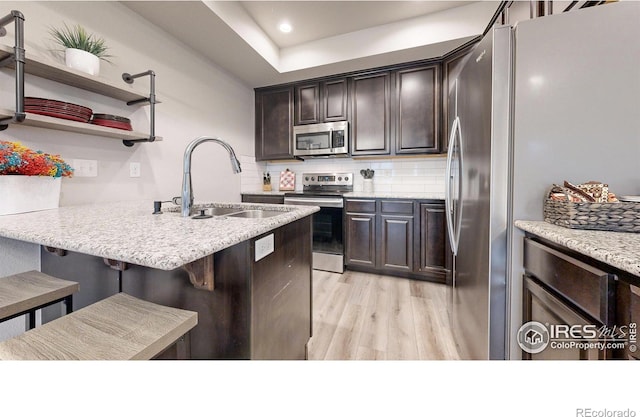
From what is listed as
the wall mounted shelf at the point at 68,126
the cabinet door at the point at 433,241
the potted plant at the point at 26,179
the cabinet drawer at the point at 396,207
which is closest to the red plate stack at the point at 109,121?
the wall mounted shelf at the point at 68,126

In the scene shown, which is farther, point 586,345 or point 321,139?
point 321,139

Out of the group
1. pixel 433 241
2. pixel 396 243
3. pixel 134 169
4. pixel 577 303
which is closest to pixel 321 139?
pixel 396 243

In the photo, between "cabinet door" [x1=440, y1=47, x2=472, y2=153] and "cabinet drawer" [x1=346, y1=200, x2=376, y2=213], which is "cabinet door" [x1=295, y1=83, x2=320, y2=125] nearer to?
"cabinet drawer" [x1=346, y1=200, x2=376, y2=213]

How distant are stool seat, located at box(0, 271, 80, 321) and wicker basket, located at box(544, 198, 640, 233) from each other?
1.87 metres

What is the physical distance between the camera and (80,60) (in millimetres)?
1420

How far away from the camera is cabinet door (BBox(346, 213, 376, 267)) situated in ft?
8.93

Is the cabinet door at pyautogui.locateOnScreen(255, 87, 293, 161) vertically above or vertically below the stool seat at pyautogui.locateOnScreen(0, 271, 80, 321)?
above

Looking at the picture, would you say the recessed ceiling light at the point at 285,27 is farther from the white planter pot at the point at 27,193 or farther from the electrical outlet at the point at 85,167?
the white planter pot at the point at 27,193

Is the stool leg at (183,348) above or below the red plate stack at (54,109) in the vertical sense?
below

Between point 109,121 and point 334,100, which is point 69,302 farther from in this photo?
point 334,100

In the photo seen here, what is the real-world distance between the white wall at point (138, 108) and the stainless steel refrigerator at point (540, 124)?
7.69ft

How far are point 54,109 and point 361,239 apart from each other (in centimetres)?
254

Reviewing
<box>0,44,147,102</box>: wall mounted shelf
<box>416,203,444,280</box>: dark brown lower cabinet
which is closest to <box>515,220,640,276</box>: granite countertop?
<box>416,203,444,280</box>: dark brown lower cabinet

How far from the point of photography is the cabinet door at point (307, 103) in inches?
122
